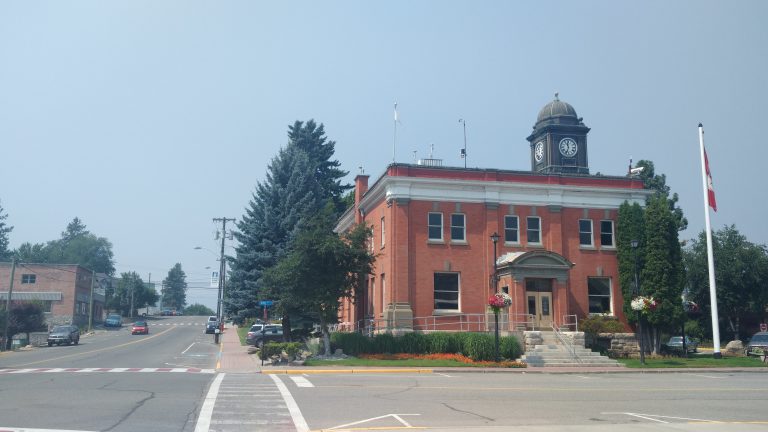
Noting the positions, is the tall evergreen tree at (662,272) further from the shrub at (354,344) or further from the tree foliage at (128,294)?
the tree foliage at (128,294)

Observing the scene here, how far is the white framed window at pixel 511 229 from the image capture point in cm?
3959

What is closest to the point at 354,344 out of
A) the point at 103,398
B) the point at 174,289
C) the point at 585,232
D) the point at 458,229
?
the point at 458,229

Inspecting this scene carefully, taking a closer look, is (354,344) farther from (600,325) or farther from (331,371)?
(600,325)

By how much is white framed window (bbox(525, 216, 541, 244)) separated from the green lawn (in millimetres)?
8336

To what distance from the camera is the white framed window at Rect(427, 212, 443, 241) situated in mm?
38625

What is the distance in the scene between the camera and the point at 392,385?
2138cm

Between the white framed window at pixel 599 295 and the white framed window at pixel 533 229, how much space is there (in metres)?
3.84

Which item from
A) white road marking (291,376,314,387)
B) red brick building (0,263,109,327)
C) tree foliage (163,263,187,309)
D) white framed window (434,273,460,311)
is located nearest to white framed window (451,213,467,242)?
white framed window (434,273,460,311)

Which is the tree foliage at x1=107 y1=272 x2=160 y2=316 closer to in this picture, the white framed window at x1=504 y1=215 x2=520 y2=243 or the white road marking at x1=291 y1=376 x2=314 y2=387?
the white framed window at x1=504 y1=215 x2=520 y2=243

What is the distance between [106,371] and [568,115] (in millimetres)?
33655

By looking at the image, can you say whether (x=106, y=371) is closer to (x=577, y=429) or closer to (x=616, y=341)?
(x=577, y=429)

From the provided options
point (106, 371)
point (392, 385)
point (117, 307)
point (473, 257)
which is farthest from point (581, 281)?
point (117, 307)

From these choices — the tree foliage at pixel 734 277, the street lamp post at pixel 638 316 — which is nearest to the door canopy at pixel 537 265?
the street lamp post at pixel 638 316

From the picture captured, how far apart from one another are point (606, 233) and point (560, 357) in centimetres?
1083
